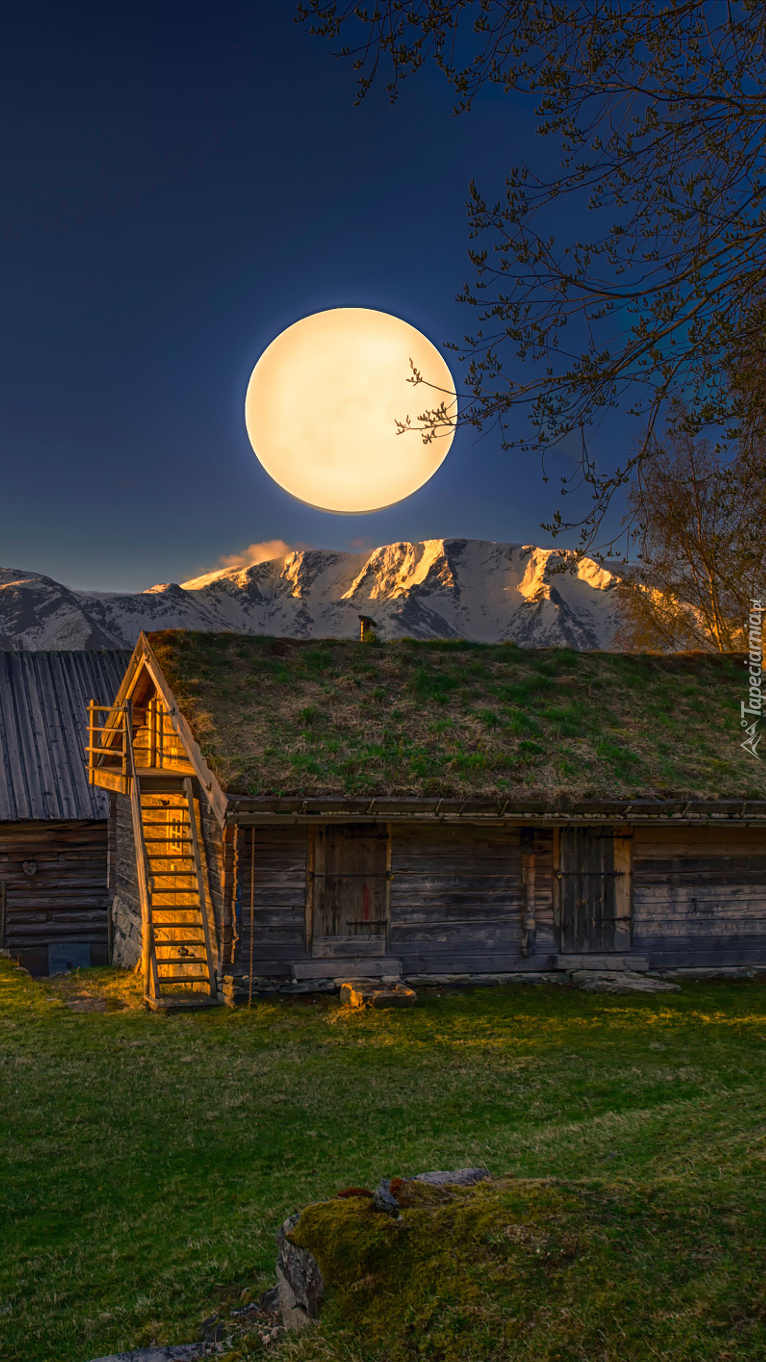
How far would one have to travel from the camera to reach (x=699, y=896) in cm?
1662

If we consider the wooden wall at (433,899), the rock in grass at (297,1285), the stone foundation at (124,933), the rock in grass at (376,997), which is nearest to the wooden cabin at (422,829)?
the wooden wall at (433,899)

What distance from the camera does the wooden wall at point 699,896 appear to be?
53.7 feet

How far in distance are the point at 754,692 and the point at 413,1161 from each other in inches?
640

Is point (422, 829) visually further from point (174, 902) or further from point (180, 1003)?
point (174, 902)

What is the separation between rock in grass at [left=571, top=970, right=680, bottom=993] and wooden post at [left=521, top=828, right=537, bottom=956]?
38.9 inches

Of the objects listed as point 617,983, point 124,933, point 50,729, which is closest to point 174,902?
point 124,933

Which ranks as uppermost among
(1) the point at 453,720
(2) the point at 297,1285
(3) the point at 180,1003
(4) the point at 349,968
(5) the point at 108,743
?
(1) the point at 453,720

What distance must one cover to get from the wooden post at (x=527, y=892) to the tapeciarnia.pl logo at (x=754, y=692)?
559cm

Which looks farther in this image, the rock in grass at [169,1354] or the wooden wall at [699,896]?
the wooden wall at [699,896]

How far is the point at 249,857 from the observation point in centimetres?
1445

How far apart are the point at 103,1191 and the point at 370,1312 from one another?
3.90m

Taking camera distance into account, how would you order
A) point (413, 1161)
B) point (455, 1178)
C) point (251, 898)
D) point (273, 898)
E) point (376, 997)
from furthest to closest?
1. point (273, 898)
2. point (251, 898)
3. point (376, 997)
4. point (413, 1161)
5. point (455, 1178)

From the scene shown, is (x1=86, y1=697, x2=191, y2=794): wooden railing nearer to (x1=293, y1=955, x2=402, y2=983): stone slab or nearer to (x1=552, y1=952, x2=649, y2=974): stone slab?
(x1=293, y1=955, x2=402, y2=983): stone slab

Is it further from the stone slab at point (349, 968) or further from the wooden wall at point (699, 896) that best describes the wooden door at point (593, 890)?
the stone slab at point (349, 968)
